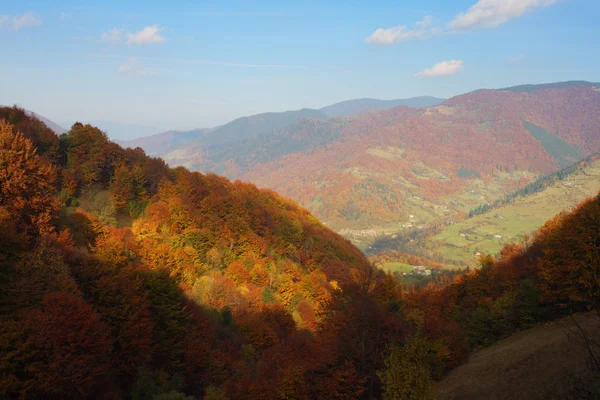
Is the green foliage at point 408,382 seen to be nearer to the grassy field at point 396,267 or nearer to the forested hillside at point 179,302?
the forested hillside at point 179,302

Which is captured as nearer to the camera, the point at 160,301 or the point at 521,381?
the point at 521,381

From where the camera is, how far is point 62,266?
24.1 m

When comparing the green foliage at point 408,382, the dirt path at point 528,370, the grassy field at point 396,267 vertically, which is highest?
the green foliage at point 408,382

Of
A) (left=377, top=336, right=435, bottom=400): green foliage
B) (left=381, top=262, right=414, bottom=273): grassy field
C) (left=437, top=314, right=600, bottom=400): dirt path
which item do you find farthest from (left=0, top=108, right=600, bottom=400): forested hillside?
(left=381, top=262, right=414, bottom=273): grassy field

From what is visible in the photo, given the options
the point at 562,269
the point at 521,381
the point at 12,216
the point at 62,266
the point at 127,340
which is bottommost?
the point at 521,381

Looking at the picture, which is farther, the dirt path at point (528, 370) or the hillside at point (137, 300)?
the dirt path at point (528, 370)

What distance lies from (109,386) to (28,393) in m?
4.54

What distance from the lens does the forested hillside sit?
64.2 ft

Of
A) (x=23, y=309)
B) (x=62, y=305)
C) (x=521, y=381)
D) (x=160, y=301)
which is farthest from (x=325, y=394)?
(x=23, y=309)

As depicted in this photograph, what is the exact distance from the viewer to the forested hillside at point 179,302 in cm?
1956

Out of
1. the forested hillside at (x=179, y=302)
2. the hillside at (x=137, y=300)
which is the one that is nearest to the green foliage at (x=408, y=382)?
the forested hillside at (x=179, y=302)

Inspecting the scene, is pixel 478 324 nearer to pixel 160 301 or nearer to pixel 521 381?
pixel 521 381

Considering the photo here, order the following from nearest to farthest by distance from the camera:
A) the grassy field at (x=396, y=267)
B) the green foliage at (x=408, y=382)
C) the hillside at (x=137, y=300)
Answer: the green foliage at (x=408, y=382), the hillside at (x=137, y=300), the grassy field at (x=396, y=267)

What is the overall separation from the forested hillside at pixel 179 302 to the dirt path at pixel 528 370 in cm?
275
